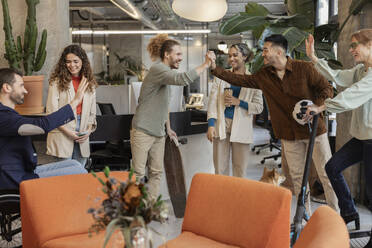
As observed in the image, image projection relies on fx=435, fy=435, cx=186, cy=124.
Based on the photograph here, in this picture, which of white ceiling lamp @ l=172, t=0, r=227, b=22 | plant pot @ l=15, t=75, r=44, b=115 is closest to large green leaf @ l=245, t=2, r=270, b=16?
white ceiling lamp @ l=172, t=0, r=227, b=22

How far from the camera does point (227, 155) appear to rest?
3820mm

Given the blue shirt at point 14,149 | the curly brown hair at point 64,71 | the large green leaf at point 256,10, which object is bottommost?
the blue shirt at point 14,149

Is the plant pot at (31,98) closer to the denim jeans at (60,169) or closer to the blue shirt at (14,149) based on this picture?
the denim jeans at (60,169)

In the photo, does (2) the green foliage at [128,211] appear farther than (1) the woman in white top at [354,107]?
No

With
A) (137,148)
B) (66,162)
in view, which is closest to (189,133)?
(137,148)

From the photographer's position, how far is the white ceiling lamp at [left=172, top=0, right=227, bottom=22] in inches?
137

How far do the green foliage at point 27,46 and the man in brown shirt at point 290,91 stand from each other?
1.93 metres

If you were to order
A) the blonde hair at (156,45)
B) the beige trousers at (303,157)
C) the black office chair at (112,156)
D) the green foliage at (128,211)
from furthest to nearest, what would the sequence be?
the black office chair at (112,156) < the blonde hair at (156,45) < the beige trousers at (303,157) < the green foliage at (128,211)

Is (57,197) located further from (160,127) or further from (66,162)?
(160,127)

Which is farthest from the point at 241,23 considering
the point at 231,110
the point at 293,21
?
the point at 231,110

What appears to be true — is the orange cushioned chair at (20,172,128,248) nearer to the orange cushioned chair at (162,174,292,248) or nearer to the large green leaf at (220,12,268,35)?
the orange cushioned chair at (162,174,292,248)

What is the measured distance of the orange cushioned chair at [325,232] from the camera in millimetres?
1301

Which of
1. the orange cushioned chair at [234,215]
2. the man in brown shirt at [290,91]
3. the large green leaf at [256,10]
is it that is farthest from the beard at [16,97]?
the large green leaf at [256,10]

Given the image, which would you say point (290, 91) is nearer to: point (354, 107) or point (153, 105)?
point (354, 107)
